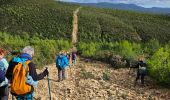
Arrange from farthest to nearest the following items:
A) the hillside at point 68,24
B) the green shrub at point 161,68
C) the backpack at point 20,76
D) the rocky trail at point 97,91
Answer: the hillside at point 68,24
the green shrub at point 161,68
the rocky trail at point 97,91
the backpack at point 20,76

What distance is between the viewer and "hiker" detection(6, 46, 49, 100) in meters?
7.18

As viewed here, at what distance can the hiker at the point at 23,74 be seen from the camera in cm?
718

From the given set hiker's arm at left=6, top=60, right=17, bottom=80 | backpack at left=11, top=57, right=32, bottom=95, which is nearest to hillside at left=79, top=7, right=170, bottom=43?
hiker's arm at left=6, top=60, right=17, bottom=80

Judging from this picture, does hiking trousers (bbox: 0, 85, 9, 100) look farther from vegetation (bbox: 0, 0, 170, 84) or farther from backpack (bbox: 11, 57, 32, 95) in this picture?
vegetation (bbox: 0, 0, 170, 84)

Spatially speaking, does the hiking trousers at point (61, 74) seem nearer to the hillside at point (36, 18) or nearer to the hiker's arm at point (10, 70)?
the hiker's arm at point (10, 70)

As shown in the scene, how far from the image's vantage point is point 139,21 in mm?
99062

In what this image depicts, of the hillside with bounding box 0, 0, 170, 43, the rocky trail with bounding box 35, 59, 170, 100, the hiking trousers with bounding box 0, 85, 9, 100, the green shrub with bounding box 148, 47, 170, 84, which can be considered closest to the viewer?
the hiking trousers with bounding box 0, 85, 9, 100

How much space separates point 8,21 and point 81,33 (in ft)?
61.9

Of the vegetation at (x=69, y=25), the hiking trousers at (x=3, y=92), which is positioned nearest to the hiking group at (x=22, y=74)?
the hiking trousers at (x=3, y=92)

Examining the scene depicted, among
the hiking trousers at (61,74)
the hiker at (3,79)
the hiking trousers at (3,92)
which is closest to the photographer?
the hiker at (3,79)

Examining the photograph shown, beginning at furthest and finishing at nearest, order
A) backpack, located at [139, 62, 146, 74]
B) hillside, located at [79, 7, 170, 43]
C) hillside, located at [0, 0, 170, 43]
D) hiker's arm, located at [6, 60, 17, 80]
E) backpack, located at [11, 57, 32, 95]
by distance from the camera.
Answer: hillside, located at [0, 0, 170, 43] < hillside, located at [79, 7, 170, 43] < backpack, located at [139, 62, 146, 74] < hiker's arm, located at [6, 60, 17, 80] < backpack, located at [11, 57, 32, 95]

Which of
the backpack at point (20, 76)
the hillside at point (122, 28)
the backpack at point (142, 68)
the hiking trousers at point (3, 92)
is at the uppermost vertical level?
the backpack at point (20, 76)

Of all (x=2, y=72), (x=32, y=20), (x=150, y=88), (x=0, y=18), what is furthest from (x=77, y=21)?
(x=2, y=72)

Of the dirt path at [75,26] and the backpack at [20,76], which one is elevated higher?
the backpack at [20,76]
